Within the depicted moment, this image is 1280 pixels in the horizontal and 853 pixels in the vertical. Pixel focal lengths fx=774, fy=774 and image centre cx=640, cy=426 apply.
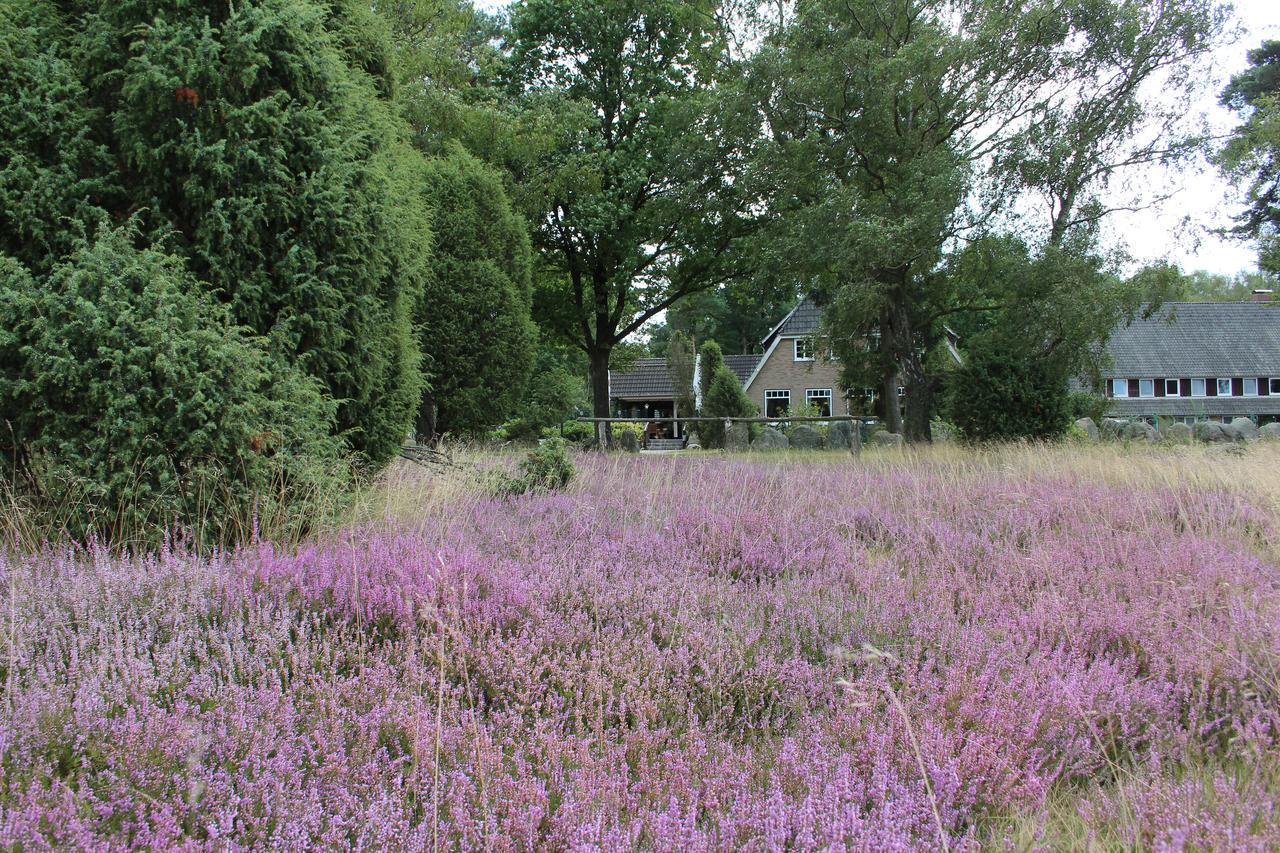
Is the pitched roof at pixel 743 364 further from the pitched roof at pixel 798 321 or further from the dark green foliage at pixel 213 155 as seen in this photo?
the dark green foliage at pixel 213 155

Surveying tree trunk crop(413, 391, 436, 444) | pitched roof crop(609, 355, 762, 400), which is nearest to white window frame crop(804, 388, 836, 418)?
pitched roof crop(609, 355, 762, 400)

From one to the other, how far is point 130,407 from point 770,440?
13.2 m

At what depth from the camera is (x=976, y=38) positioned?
12891 mm

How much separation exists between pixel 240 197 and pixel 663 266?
16.7 metres

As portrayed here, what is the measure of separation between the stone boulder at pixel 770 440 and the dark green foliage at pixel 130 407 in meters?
11.9

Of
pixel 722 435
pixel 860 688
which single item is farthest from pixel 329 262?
→ pixel 722 435

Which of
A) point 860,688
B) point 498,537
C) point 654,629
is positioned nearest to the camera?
point 860,688

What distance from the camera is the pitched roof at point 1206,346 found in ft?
133

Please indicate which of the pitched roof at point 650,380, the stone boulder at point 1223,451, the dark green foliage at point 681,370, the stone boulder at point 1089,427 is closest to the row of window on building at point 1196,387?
the pitched roof at point 650,380

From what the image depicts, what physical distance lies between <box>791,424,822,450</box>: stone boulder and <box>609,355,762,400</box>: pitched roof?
28.0 metres

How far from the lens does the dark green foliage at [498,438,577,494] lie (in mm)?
6801

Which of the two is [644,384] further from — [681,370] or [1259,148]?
[1259,148]

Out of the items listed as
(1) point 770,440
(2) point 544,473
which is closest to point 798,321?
(1) point 770,440

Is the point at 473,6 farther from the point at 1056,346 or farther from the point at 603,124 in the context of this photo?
the point at 1056,346
